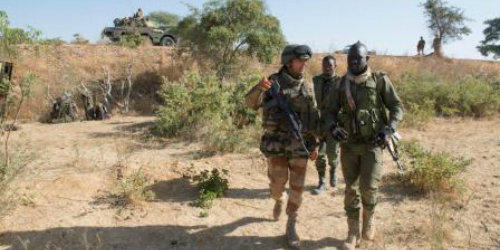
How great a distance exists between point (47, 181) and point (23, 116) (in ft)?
21.8

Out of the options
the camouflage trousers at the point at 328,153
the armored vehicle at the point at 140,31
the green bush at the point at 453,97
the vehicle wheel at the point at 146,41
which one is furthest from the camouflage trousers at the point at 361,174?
the armored vehicle at the point at 140,31

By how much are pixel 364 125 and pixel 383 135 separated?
0.56 feet

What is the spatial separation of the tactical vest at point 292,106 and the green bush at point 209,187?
130 cm

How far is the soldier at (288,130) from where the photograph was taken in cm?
358

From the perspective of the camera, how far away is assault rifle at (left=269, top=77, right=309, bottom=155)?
3.52 meters

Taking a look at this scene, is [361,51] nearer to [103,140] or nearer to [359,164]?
[359,164]

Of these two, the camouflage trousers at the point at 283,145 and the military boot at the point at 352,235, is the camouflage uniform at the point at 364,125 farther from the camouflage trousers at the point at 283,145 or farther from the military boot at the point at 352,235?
the camouflage trousers at the point at 283,145

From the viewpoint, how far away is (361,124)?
3.42m

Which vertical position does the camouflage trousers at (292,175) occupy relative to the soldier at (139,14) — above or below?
below

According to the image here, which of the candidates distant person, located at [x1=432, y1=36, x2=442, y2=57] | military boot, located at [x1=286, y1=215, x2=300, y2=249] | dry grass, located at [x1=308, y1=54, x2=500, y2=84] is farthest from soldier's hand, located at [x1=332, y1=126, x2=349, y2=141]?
distant person, located at [x1=432, y1=36, x2=442, y2=57]

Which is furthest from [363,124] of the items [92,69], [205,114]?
[92,69]

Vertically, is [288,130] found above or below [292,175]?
above

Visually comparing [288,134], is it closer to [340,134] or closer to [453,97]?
[340,134]

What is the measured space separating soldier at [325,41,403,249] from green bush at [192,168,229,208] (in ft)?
5.28
